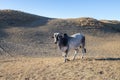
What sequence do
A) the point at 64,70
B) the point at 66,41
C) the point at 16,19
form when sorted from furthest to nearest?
the point at 16,19
the point at 66,41
the point at 64,70

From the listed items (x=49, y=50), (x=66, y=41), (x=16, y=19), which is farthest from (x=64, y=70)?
(x=16, y=19)

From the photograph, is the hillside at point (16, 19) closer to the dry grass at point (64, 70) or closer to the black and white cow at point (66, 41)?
the black and white cow at point (66, 41)

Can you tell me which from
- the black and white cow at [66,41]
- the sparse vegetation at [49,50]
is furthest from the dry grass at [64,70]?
the black and white cow at [66,41]

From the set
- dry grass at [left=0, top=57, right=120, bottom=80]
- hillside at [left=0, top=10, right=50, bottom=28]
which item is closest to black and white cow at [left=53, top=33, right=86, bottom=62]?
dry grass at [left=0, top=57, right=120, bottom=80]

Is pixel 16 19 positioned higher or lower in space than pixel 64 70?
higher

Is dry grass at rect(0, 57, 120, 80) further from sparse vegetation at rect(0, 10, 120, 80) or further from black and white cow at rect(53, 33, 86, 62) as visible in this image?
black and white cow at rect(53, 33, 86, 62)

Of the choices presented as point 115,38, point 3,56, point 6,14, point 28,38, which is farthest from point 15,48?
point 6,14

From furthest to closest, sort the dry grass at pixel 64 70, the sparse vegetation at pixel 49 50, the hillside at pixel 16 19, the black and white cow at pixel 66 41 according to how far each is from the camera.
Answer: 1. the hillside at pixel 16 19
2. the black and white cow at pixel 66 41
3. the sparse vegetation at pixel 49 50
4. the dry grass at pixel 64 70

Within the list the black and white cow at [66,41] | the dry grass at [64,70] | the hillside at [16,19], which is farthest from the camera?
the hillside at [16,19]

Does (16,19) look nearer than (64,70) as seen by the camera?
No

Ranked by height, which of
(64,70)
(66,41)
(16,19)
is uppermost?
(66,41)

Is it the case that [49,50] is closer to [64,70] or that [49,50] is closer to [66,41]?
[66,41]

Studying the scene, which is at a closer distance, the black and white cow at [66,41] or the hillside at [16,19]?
the black and white cow at [66,41]

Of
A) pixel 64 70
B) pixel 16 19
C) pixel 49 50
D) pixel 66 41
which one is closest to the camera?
pixel 64 70
